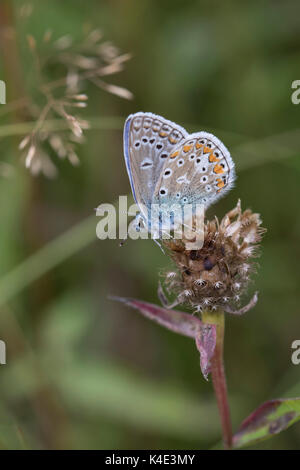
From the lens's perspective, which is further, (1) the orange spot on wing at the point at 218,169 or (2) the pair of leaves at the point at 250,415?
(1) the orange spot on wing at the point at 218,169

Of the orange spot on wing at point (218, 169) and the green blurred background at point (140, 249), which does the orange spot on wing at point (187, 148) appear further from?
the green blurred background at point (140, 249)

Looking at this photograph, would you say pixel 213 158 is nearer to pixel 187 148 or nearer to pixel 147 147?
pixel 187 148

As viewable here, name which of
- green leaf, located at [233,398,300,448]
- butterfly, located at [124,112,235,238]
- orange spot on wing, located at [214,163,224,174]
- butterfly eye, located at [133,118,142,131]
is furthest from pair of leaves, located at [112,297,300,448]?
butterfly eye, located at [133,118,142,131]

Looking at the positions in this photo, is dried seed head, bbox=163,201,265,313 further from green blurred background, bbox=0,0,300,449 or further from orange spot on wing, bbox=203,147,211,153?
green blurred background, bbox=0,0,300,449

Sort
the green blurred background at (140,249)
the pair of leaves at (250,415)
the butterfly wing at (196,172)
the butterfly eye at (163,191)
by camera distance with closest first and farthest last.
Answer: the pair of leaves at (250,415) < the butterfly wing at (196,172) < the butterfly eye at (163,191) < the green blurred background at (140,249)

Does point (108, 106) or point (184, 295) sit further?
point (108, 106)

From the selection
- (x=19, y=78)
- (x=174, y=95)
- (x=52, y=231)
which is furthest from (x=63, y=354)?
(x=174, y=95)

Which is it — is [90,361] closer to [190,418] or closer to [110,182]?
[190,418]

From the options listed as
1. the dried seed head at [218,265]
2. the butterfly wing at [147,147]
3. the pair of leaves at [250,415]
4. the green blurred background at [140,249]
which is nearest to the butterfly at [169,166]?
the butterfly wing at [147,147]
